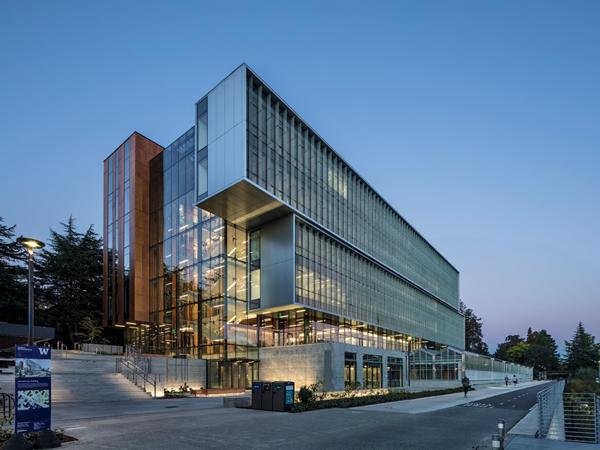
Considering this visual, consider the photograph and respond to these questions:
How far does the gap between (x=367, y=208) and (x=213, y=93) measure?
88.4 ft

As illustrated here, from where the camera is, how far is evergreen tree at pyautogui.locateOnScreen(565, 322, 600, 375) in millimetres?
117750

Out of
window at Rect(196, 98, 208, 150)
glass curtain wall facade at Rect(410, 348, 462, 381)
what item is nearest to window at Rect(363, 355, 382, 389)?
glass curtain wall facade at Rect(410, 348, 462, 381)

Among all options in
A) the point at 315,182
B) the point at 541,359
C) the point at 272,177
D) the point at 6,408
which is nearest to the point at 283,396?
the point at 6,408

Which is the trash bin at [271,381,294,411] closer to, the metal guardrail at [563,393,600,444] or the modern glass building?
the metal guardrail at [563,393,600,444]

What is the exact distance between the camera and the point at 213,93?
4112cm

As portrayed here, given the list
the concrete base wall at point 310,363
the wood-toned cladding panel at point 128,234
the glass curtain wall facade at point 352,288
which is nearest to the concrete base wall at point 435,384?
the glass curtain wall facade at point 352,288

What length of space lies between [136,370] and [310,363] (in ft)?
41.8

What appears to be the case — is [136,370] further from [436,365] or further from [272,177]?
[436,365]

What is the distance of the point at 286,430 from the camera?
16.4m

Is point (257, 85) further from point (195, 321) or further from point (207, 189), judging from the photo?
point (195, 321)

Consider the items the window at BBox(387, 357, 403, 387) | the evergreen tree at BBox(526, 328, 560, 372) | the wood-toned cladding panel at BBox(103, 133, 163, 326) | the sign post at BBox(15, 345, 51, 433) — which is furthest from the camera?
the evergreen tree at BBox(526, 328, 560, 372)

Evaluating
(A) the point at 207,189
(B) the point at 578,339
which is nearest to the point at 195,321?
(A) the point at 207,189

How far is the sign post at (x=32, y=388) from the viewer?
40.5ft

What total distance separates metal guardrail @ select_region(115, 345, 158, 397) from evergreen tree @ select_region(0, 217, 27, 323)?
99.8 feet
